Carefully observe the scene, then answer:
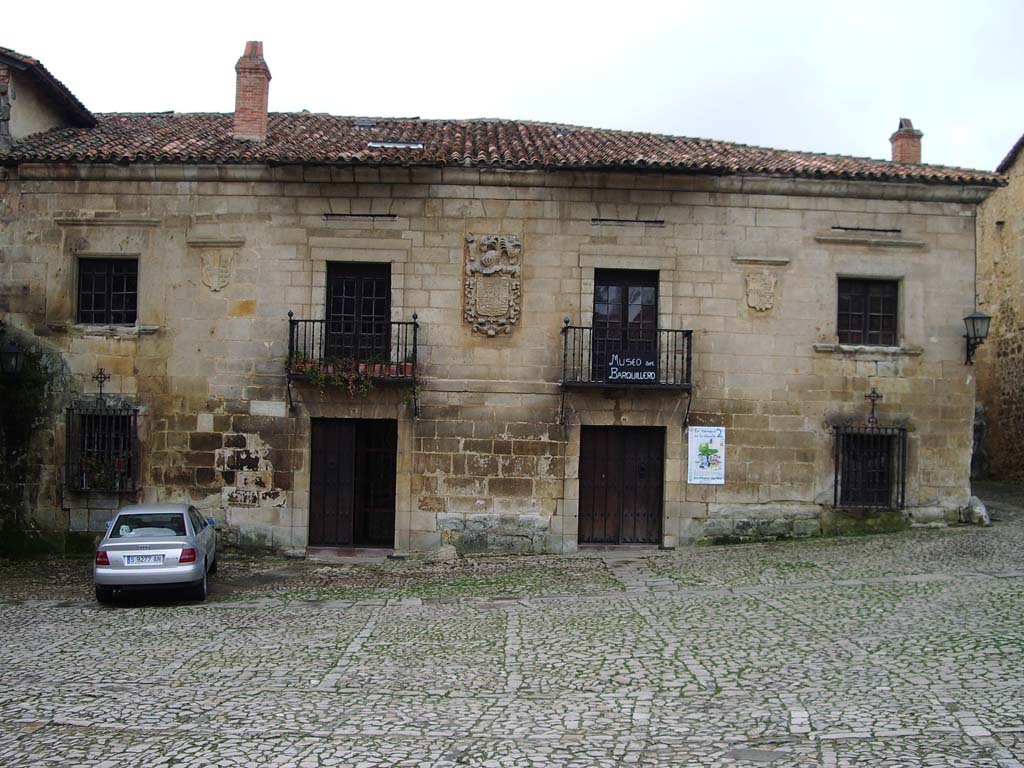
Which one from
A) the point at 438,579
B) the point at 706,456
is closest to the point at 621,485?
the point at 706,456

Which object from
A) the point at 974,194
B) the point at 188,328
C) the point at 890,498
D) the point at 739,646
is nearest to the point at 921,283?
the point at 974,194

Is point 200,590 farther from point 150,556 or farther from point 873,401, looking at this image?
point 873,401

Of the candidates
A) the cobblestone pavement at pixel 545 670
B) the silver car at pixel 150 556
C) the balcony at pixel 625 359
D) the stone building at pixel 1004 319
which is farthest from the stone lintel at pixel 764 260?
the silver car at pixel 150 556

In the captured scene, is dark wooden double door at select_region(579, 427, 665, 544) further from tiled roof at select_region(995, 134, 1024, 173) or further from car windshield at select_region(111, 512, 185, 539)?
tiled roof at select_region(995, 134, 1024, 173)

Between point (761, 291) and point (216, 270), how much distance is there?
345 inches

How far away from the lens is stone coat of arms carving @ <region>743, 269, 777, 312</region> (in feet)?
44.8

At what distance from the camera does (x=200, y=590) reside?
1039cm

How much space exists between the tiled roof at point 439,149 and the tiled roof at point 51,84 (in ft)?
1.48

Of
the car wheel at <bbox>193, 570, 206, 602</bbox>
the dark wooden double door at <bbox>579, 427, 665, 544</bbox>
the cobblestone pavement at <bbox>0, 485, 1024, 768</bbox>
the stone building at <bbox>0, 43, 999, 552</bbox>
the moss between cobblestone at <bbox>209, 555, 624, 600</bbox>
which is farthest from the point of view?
the dark wooden double door at <bbox>579, 427, 665, 544</bbox>

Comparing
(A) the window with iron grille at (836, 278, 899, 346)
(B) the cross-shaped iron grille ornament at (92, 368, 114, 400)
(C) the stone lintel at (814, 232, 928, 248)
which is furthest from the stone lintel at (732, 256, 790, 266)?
(B) the cross-shaped iron grille ornament at (92, 368, 114, 400)

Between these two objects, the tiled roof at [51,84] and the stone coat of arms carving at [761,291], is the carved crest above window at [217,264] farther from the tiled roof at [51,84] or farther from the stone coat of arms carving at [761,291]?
the stone coat of arms carving at [761,291]

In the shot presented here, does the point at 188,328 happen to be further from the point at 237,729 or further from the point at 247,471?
the point at 237,729

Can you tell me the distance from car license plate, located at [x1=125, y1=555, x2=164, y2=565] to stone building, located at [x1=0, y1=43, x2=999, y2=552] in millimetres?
3486

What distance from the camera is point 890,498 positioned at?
45.0 ft
